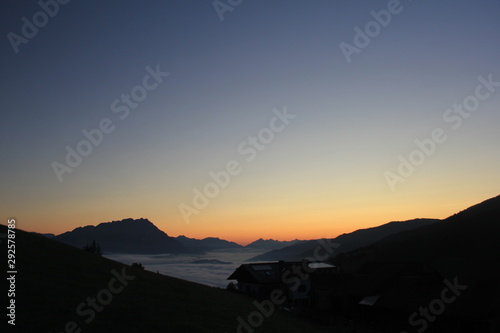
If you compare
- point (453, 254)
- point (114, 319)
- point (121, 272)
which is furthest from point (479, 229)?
point (114, 319)

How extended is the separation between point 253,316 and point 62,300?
16.7m

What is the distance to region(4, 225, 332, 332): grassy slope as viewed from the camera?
2298cm

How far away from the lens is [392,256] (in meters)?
120

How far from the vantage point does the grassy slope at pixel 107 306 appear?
75.4ft

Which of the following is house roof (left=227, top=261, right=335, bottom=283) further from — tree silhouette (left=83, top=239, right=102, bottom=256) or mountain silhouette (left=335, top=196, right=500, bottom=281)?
tree silhouette (left=83, top=239, right=102, bottom=256)
